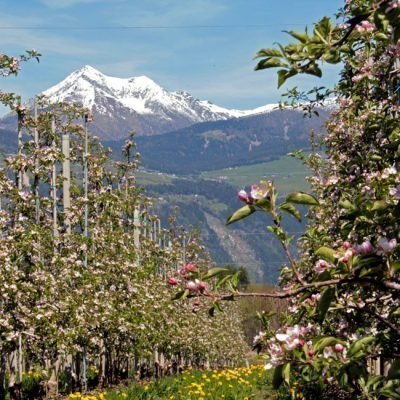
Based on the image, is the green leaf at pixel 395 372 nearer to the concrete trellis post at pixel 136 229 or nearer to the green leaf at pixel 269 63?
the green leaf at pixel 269 63

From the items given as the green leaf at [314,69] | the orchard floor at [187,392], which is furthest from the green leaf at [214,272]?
the orchard floor at [187,392]

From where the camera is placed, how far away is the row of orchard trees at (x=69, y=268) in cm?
1097

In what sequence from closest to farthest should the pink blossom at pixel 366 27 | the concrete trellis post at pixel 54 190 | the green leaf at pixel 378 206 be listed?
the green leaf at pixel 378 206, the pink blossom at pixel 366 27, the concrete trellis post at pixel 54 190

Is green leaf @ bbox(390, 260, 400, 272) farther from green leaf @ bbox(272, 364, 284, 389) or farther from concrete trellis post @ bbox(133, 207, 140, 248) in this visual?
concrete trellis post @ bbox(133, 207, 140, 248)

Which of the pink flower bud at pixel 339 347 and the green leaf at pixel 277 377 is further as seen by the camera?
the pink flower bud at pixel 339 347

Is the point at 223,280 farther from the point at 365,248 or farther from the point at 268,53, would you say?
the point at 268,53

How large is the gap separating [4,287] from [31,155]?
375cm

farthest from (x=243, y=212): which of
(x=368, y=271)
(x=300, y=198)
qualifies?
(x=368, y=271)

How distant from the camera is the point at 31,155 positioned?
13.3 metres

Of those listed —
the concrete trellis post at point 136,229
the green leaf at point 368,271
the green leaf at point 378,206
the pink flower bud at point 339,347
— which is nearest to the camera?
the green leaf at point 368,271

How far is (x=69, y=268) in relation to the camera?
13266mm

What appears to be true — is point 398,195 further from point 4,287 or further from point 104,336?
point 104,336

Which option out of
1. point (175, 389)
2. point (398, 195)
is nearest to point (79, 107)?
point (175, 389)

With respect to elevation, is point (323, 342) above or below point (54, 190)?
below
